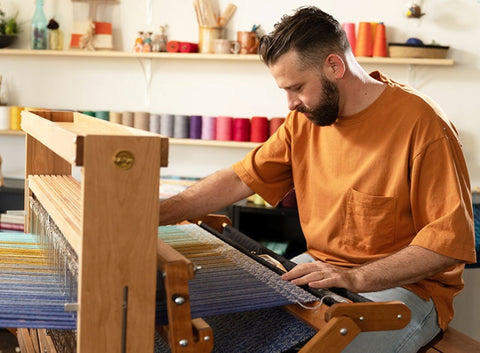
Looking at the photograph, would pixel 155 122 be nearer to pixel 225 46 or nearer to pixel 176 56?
pixel 176 56

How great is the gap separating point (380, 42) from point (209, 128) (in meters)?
1.14

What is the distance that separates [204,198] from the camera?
2.21 m

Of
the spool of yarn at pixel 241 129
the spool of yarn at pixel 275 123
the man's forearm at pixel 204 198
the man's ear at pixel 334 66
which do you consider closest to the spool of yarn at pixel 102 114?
the spool of yarn at pixel 241 129

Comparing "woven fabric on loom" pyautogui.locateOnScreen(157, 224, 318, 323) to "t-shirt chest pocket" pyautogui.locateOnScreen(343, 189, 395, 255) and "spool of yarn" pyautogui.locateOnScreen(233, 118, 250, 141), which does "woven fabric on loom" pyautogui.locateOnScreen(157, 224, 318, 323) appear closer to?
"t-shirt chest pocket" pyautogui.locateOnScreen(343, 189, 395, 255)

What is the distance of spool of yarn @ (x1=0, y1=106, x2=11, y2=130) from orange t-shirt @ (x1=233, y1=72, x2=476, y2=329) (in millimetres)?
2740

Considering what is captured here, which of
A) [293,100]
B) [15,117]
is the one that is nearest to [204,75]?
[15,117]

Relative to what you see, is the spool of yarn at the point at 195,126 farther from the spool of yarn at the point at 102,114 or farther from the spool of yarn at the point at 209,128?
the spool of yarn at the point at 102,114

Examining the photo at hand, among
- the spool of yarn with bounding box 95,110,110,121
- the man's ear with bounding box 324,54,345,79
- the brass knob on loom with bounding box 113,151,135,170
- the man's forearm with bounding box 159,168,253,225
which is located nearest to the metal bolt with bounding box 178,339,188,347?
the brass knob on loom with bounding box 113,151,135,170

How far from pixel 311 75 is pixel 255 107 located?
7.55 feet

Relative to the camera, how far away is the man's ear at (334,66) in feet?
6.70

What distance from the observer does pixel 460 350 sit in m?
1.99

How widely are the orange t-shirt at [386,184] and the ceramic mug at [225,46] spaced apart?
193 centimetres

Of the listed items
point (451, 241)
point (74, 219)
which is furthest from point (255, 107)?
point (74, 219)

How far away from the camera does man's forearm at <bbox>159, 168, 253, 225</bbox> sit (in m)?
2.12
